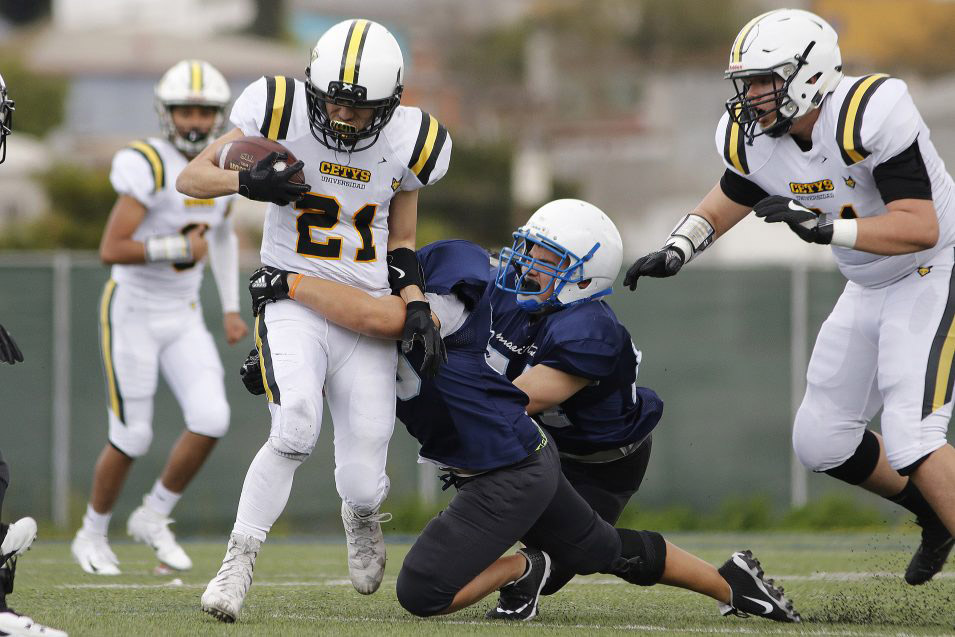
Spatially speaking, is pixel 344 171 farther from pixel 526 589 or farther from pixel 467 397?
pixel 526 589

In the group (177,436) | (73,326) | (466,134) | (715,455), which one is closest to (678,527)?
(715,455)

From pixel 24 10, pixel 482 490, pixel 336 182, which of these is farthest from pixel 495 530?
Result: pixel 24 10

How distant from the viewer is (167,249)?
6.16 metres

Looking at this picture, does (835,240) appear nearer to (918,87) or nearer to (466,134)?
(466,134)

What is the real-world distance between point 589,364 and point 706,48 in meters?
54.3

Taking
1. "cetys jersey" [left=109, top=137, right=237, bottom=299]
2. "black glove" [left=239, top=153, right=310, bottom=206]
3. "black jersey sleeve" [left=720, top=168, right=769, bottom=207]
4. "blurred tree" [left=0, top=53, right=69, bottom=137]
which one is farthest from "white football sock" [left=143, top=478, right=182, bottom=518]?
"blurred tree" [left=0, top=53, right=69, bottom=137]

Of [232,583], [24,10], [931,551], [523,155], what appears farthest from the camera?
[24,10]

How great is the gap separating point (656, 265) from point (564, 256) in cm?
32

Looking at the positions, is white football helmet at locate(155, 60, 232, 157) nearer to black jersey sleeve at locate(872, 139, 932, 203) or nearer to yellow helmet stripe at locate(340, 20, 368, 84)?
yellow helmet stripe at locate(340, 20, 368, 84)

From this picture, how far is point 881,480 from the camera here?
4852 mm

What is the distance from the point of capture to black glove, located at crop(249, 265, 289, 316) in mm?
4203

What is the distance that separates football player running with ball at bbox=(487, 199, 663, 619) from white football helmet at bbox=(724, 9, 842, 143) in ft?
1.97

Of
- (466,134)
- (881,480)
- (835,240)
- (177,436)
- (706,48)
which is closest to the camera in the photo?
(835,240)

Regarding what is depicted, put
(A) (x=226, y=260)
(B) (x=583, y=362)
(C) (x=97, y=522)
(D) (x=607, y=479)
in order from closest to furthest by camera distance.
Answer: (B) (x=583, y=362), (D) (x=607, y=479), (C) (x=97, y=522), (A) (x=226, y=260)
